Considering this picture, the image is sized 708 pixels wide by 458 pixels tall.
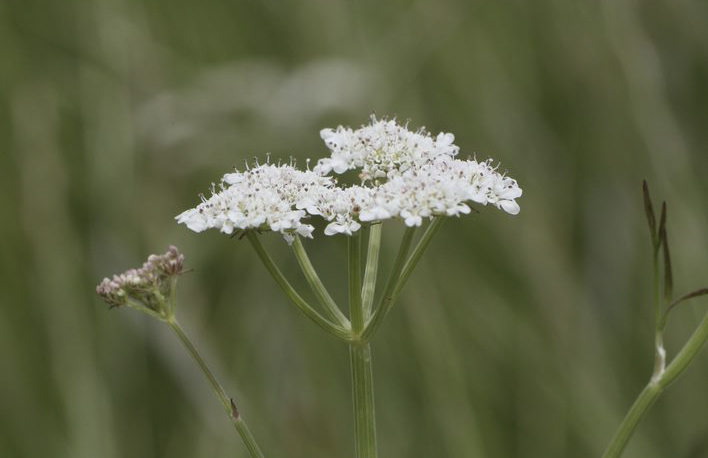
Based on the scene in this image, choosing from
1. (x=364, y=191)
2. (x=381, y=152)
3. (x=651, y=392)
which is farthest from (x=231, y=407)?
(x=651, y=392)

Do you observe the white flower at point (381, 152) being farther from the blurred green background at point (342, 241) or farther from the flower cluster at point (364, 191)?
the blurred green background at point (342, 241)

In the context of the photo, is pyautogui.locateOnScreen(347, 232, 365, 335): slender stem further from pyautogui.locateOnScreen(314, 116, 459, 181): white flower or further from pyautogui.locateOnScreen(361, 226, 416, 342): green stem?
pyautogui.locateOnScreen(314, 116, 459, 181): white flower

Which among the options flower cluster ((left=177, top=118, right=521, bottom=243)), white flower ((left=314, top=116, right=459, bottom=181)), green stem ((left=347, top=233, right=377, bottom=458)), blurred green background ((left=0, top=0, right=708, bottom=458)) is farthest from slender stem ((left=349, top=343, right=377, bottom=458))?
blurred green background ((left=0, top=0, right=708, bottom=458))

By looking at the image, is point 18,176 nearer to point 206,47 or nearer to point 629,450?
point 206,47

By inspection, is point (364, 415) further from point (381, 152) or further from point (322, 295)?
point (381, 152)

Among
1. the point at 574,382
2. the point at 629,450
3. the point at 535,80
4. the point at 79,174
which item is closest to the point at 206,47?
the point at 79,174

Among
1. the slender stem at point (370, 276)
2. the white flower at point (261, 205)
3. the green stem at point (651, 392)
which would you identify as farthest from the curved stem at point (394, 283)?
the green stem at point (651, 392)
